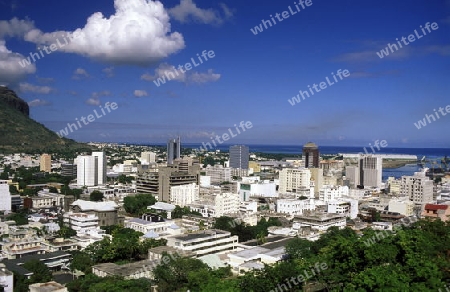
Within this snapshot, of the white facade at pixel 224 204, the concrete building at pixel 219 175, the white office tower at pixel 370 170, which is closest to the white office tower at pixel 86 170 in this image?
the concrete building at pixel 219 175

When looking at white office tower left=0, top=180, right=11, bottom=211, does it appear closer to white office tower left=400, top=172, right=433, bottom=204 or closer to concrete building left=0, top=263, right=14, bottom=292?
concrete building left=0, top=263, right=14, bottom=292

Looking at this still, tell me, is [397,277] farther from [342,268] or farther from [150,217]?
[150,217]

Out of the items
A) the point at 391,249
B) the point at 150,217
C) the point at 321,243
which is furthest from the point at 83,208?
the point at 391,249

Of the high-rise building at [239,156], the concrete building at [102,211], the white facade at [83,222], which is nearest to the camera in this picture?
the white facade at [83,222]

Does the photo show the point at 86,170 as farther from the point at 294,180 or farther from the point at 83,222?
the point at 83,222

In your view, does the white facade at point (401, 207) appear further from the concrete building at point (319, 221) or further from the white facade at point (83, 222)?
the white facade at point (83, 222)

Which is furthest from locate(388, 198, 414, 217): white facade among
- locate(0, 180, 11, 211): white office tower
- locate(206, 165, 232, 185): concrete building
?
locate(0, 180, 11, 211): white office tower
